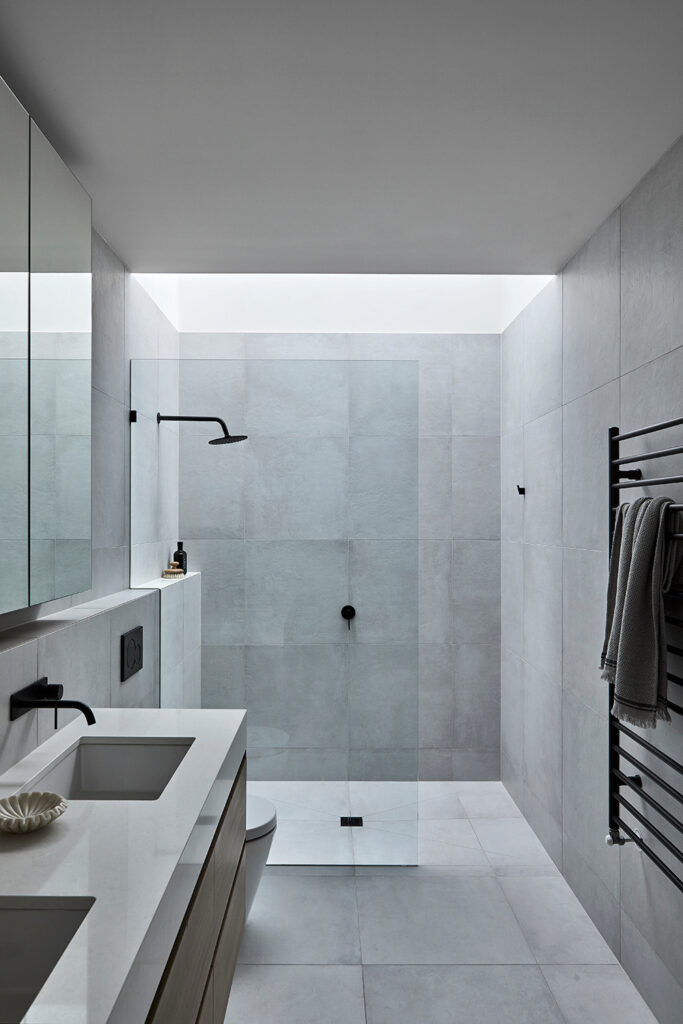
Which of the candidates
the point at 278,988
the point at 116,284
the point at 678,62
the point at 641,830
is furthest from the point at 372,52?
the point at 278,988

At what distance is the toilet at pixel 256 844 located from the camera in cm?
243

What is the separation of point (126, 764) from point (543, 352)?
2.33m

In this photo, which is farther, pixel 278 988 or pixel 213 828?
pixel 278 988

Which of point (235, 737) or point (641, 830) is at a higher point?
point (235, 737)

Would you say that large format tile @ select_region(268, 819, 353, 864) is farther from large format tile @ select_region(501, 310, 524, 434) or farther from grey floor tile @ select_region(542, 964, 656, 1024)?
large format tile @ select_region(501, 310, 524, 434)

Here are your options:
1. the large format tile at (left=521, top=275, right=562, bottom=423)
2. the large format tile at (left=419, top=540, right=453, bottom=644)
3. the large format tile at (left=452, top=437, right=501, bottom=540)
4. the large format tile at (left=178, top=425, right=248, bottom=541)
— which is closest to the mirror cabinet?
the large format tile at (left=178, top=425, right=248, bottom=541)

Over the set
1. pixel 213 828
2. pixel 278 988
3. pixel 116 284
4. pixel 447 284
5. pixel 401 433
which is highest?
pixel 447 284

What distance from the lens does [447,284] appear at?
13.2 feet

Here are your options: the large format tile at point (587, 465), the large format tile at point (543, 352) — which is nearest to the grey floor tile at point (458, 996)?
the large format tile at point (587, 465)

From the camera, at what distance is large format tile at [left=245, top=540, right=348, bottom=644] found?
302cm

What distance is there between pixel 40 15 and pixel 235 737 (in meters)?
1.65

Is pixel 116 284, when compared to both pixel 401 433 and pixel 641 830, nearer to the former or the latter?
pixel 401 433

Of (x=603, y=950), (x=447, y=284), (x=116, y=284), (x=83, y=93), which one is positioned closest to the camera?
(x=83, y=93)

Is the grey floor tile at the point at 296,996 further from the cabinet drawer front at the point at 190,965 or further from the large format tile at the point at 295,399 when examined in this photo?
the large format tile at the point at 295,399
